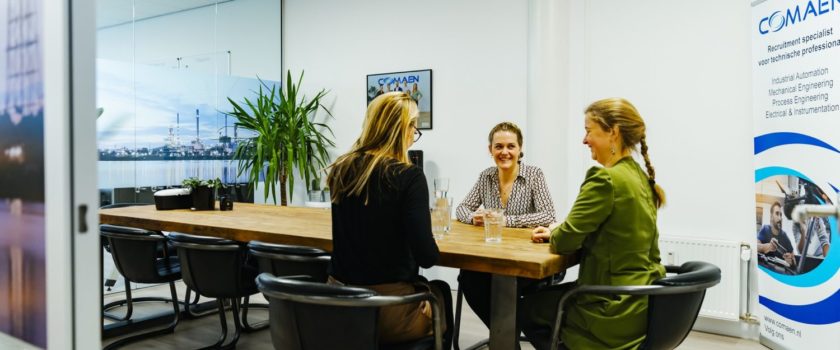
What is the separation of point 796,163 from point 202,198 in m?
3.39

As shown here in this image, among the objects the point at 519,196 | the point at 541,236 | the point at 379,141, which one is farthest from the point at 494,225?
the point at 519,196

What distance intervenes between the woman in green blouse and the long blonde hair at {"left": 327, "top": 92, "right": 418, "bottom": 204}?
0.63m

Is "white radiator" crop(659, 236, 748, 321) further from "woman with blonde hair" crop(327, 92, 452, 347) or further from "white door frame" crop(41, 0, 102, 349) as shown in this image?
"white door frame" crop(41, 0, 102, 349)

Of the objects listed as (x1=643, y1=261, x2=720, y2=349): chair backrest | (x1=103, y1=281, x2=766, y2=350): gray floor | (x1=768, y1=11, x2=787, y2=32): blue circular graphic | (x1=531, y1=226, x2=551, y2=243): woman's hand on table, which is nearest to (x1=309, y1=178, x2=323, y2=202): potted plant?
(x1=103, y1=281, x2=766, y2=350): gray floor

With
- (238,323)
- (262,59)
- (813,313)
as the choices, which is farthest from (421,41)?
(813,313)

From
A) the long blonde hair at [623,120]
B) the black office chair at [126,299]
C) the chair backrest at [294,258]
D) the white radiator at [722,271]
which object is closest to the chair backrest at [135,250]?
the black office chair at [126,299]

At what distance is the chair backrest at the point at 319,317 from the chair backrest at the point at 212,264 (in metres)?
1.09

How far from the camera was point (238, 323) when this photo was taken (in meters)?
3.61

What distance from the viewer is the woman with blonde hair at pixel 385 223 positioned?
2029mm

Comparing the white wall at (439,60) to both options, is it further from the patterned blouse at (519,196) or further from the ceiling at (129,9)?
the patterned blouse at (519,196)

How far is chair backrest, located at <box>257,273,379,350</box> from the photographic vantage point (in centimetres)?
177

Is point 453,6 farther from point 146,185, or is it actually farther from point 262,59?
point 146,185

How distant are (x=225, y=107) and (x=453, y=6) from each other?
7.82 ft

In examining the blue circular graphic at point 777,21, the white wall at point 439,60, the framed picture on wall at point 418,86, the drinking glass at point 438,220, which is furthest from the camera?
the framed picture on wall at point 418,86
